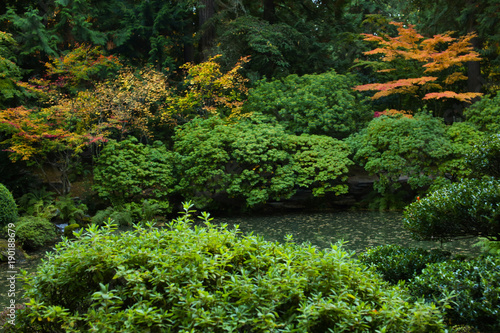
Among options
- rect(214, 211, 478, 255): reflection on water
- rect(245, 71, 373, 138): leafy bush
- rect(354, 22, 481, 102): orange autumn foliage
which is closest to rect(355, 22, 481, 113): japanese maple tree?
rect(354, 22, 481, 102): orange autumn foliage

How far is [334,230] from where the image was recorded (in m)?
8.78

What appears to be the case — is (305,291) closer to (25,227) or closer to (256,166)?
A: (25,227)

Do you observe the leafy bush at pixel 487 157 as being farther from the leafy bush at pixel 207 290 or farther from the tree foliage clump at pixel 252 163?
the tree foliage clump at pixel 252 163

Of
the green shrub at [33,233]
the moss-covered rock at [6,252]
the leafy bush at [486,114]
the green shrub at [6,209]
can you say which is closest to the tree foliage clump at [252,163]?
the leafy bush at [486,114]

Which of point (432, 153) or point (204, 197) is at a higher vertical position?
point (432, 153)

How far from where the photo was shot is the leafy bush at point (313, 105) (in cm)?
1229

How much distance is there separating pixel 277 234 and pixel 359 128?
585cm

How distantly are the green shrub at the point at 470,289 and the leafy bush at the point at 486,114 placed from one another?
26.7 ft

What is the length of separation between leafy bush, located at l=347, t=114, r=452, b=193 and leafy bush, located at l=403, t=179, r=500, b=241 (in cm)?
644

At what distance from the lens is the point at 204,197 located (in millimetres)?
11047

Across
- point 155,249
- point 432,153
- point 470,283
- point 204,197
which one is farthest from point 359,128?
point 155,249

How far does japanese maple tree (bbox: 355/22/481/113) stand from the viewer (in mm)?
11719

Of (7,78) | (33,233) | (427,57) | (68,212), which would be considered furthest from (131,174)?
(427,57)

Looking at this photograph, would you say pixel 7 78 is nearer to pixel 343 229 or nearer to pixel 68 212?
pixel 68 212
